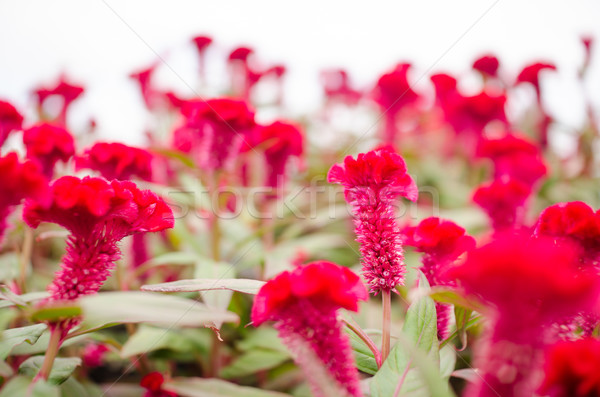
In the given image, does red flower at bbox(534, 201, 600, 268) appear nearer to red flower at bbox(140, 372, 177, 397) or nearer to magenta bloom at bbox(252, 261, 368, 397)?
magenta bloom at bbox(252, 261, 368, 397)

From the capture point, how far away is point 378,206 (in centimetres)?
65

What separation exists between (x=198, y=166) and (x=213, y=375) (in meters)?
0.59

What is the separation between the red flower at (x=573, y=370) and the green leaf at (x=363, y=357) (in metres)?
0.28

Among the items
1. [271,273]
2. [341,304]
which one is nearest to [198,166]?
[271,273]

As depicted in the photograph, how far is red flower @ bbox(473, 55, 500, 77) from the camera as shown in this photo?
159 centimetres

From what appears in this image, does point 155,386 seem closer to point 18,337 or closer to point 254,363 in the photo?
point 18,337

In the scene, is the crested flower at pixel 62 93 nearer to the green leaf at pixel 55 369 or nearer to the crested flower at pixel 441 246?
the green leaf at pixel 55 369

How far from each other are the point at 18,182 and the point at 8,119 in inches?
26.2

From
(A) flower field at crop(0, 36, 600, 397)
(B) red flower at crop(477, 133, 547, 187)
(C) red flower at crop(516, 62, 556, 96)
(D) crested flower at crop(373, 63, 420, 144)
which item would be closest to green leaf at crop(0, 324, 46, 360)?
(A) flower field at crop(0, 36, 600, 397)

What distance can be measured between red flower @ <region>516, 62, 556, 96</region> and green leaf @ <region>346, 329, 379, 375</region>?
131 centimetres

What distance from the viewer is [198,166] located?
1225 millimetres

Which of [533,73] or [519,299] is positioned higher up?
[533,73]

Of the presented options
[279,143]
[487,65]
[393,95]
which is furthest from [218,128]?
[487,65]

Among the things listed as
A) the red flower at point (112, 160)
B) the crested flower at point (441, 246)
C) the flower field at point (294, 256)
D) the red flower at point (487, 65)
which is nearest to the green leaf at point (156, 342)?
the flower field at point (294, 256)
